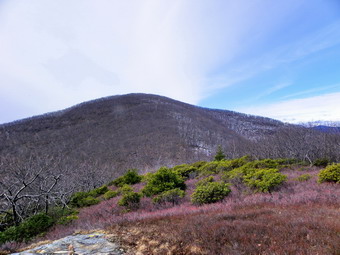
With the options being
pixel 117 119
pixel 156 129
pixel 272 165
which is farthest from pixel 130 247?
pixel 117 119

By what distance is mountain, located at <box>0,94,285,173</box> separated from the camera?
220ft

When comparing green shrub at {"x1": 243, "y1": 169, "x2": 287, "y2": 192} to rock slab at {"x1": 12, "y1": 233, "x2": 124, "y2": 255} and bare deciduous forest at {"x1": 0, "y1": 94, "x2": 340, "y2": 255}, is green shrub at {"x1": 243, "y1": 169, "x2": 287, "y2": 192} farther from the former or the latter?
bare deciduous forest at {"x1": 0, "y1": 94, "x2": 340, "y2": 255}

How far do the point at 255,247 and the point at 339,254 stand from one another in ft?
4.16

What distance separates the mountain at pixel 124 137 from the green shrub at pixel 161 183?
43.0m

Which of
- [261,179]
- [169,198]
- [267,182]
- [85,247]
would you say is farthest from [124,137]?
[85,247]

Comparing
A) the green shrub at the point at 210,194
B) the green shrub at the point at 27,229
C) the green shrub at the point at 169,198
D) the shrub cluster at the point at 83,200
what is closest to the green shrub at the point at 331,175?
the green shrub at the point at 210,194

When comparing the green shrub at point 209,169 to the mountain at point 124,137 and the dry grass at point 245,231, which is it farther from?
the mountain at point 124,137

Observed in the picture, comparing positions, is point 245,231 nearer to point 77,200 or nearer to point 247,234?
point 247,234

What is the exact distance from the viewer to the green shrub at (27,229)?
6250 millimetres

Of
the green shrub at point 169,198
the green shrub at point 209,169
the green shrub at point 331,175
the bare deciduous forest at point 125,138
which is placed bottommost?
the green shrub at point 169,198

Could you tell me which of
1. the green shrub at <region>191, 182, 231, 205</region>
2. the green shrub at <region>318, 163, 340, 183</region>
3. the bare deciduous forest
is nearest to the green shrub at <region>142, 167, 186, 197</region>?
the green shrub at <region>191, 182, 231, 205</region>

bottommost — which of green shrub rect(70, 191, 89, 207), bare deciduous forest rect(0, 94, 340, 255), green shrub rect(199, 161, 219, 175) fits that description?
green shrub rect(70, 191, 89, 207)

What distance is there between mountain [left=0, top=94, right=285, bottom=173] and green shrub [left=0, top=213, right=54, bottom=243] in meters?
47.1

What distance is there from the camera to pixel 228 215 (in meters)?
5.54
